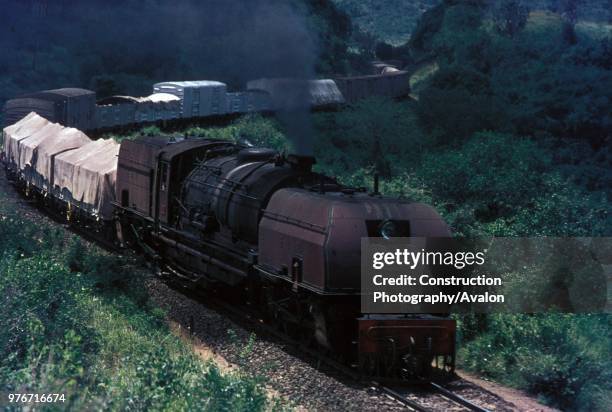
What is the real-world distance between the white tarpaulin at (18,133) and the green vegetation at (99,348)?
14573mm

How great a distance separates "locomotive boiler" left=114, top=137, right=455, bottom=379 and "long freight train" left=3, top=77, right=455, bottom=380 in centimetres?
2

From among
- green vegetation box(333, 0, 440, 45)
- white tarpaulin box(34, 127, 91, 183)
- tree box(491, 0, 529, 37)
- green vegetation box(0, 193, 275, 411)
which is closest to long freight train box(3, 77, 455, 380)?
green vegetation box(0, 193, 275, 411)

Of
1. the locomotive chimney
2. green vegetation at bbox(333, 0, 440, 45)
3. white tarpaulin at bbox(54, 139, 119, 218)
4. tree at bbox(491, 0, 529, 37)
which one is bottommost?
white tarpaulin at bbox(54, 139, 119, 218)

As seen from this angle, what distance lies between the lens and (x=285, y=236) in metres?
15.7

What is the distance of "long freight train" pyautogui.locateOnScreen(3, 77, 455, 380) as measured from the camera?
1444cm

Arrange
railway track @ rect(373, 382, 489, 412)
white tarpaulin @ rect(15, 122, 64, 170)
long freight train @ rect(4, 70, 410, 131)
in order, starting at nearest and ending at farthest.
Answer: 1. railway track @ rect(373, 382, 489, 412)
2. white tarpaulin @ rect(15, 122, 64, 170)
3. long freight train @ rect(4, 70, 410, 131)

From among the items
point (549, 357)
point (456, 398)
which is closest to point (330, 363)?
point (456, 398)

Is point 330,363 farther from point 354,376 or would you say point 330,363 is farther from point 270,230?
point 270,230

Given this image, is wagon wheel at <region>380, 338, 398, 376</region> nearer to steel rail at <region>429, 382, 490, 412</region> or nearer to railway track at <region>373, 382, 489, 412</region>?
railway track at <region>373, 382, 489, 412</region>

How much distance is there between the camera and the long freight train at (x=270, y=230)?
14.4 metres

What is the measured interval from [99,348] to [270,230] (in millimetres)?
3929

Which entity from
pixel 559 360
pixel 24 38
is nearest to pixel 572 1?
pixel 24 38

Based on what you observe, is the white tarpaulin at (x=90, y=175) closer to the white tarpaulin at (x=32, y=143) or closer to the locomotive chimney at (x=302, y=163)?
the white tarpaulin at (x=32, y=143)

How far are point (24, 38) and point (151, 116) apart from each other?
112 feet
